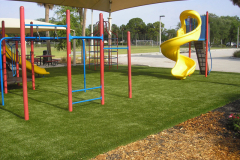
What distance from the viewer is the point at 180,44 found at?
411 inches

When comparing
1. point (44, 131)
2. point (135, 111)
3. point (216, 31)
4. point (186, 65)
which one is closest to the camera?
point (44, 131)

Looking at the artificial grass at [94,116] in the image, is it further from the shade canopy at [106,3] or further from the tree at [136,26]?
the tree at [136,26]

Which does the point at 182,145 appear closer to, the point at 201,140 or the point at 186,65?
the point at 201,140

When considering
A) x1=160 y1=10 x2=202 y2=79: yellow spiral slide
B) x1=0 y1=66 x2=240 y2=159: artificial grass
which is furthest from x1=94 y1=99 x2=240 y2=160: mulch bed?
x1=160 y1=10 x2=202 y2=79: yellow spiral slide

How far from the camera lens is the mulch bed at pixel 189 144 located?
3476mm

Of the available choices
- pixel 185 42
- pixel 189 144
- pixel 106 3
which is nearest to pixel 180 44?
pixel 185 42

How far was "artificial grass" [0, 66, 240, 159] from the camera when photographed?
3.78 meters

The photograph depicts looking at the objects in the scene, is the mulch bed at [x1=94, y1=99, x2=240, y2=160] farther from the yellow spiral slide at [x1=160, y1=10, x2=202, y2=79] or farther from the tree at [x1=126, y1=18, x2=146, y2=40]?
the tree at [x1=126, y1=18, x2=146, y2=40]

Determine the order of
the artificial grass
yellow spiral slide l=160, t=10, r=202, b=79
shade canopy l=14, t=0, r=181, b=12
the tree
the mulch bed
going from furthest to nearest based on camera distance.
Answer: the tree, shade canopy l=14, t=0, r=181, b=12, yellow spiral slide l=160, t=10, r=202, b=79, the artificial grass, the mulch bed

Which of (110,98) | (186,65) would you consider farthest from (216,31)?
(110,98)

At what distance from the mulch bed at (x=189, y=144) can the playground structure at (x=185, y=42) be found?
5952 mm

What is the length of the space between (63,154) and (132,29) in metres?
123

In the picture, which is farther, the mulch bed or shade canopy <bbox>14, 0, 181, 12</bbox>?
shade canopy <bbox>14, 0, 181, 12</bbox>

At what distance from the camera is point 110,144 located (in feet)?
12.6
